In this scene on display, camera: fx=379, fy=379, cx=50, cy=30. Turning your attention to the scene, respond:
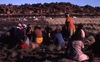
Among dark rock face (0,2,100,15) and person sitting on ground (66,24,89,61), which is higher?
person sitting on ground (66,24,89,61)

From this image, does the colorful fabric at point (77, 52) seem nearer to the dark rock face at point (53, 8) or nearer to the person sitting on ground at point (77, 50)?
the person sitting on ground at point (77, 50)

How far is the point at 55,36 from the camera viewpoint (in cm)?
2008

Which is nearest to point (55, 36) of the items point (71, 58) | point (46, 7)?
point (71, 58)

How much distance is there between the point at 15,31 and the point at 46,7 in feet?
159

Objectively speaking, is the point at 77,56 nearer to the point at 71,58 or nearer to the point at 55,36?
A: the point at 71,58

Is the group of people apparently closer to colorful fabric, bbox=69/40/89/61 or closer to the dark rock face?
colorful fabric, bbox=69/40/89/61

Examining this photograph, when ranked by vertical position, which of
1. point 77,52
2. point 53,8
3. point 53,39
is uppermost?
point 77,52

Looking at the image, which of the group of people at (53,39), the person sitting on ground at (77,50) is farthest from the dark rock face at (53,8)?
the person sitting on ground at (77,50)

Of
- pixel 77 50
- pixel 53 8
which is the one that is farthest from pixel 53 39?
pixel 53 8

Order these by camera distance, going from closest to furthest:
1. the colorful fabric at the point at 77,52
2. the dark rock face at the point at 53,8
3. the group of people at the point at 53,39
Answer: the colorful fabric at the point at 77,52
the group of people at the point at 53,39
the dark rock face at the point at 53,8

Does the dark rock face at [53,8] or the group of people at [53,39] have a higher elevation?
the group of people at [53,39]

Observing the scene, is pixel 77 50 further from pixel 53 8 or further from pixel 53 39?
pixel 53 8

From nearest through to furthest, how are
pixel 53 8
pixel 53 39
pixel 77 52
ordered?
pixel 77 52 → pixel 53 39 → pixel 53 8

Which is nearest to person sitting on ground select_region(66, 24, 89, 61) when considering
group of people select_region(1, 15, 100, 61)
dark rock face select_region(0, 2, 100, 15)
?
group of people select_region(1, 15, 100, 61)
